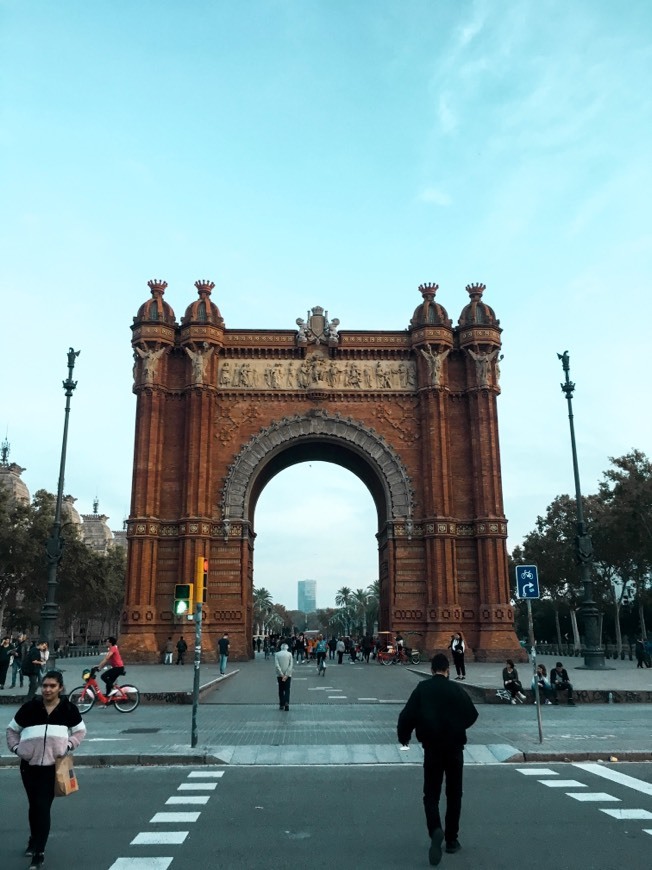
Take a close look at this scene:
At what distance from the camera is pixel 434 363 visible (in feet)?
131

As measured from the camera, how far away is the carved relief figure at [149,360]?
39275mm

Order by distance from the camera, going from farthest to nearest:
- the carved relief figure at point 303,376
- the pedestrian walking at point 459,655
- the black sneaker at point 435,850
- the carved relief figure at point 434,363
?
1. the carved relief figure at point 303,376
2. the carved relief figure at point 434,363
3. the pedestrian walking at point 459,655
4. the black sneaker at point 435,850

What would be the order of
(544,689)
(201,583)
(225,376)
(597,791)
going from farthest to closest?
(225,376)
(544,689)
(201,583)
(597,791)

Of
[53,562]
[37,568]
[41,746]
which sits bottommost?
[41,746]

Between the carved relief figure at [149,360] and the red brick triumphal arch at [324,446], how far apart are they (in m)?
0.07

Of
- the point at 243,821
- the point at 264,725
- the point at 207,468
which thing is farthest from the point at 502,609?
the point at 243,821

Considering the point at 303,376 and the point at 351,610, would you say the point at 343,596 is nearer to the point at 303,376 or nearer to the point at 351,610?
the point at 351,610

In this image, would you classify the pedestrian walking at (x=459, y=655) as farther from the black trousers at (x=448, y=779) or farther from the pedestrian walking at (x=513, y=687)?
the black trousers at (x=448, y=779)

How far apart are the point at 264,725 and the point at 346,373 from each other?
27.0 m

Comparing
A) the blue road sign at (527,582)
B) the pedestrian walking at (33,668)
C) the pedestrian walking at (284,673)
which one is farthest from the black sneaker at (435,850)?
the pedestrian walking at (33,668)

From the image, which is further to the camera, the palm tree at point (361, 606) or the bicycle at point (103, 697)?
the palm tree at point (361, 606)

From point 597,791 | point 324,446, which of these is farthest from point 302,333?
point 597,791

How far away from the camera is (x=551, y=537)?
186 ft

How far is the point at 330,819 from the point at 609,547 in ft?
140
